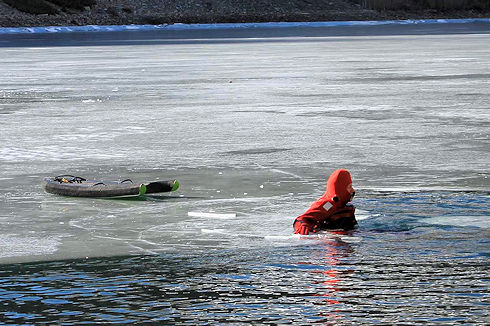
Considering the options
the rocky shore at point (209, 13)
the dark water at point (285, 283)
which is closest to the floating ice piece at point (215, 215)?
the dark water at point (285, 283)

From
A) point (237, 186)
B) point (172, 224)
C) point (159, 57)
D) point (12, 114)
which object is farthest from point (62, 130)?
point (159, 57)

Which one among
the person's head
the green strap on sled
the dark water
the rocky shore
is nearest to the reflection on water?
the dark water

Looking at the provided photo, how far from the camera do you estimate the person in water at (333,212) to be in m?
8.09

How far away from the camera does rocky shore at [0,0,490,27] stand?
8362cm

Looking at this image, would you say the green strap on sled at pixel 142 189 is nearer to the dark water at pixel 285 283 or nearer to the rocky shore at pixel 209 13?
the dark water at pixel 285 283

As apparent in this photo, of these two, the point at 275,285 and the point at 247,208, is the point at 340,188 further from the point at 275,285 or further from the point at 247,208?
the point at 275,285

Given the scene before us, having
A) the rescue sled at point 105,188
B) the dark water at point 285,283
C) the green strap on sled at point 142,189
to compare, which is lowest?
the rescue sled at point 105,188

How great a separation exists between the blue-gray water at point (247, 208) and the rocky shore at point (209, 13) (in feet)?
205

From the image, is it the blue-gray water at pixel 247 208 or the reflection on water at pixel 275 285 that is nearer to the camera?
the reflection on water at pixel 275 285

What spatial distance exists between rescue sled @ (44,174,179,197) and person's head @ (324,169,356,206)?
1.85 m

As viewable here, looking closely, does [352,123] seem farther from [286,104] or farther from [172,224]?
[172,224]

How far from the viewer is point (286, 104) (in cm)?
1864

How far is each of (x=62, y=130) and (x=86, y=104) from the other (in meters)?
4.14

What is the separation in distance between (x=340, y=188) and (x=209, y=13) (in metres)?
87.3
